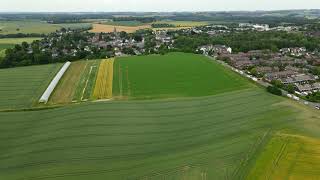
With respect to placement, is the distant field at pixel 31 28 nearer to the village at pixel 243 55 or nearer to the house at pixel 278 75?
the village at pixel 243 55

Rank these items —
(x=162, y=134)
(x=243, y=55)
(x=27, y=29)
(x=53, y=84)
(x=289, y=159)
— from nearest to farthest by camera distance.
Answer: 1. (x=289, y=159)
2. (x=162, y=134)
3. (x=53, y=84)
4. (x=243, y=55)
5. (x=27, y=29)

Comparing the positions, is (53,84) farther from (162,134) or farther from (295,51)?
(295,51)

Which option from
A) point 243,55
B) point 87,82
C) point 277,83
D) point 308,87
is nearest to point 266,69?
point 277,83

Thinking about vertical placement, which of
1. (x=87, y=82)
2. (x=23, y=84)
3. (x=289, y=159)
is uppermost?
(x=23, y=84)

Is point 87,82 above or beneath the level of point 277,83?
beneath

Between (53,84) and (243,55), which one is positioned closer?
(53,84)

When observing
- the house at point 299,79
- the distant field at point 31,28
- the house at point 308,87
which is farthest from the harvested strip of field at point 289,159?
the distant field at point 31,28

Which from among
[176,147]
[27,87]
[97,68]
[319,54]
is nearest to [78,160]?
[176,147]

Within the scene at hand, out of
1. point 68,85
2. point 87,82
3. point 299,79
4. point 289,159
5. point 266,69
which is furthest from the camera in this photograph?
point 266,69
